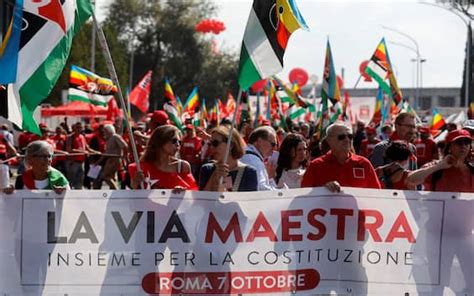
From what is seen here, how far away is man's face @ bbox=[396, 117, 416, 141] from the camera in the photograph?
9.81 metres

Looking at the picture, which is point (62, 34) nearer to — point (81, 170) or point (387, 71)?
point (81, 170)

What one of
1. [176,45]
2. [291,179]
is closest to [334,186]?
[291,179]

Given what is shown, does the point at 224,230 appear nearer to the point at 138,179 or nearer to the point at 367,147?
the point at 138,179

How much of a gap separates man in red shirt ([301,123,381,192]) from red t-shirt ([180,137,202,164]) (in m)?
10.3

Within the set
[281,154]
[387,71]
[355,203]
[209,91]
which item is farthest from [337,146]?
[209,91]

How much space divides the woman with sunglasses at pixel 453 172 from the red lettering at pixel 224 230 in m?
1.54

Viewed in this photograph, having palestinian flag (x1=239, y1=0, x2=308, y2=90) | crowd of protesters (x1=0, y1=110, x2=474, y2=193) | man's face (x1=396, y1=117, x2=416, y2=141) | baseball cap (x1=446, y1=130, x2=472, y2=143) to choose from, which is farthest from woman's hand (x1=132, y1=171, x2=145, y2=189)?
man's face (x1=396, y1=117, x2=416, y2=141)

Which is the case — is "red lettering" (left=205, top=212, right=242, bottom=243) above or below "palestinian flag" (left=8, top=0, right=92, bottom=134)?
below

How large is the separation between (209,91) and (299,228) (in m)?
73.1

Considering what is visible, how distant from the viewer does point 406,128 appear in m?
9.81

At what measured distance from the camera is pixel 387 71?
72.1 ft

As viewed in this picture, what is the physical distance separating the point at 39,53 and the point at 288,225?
81.3 inches

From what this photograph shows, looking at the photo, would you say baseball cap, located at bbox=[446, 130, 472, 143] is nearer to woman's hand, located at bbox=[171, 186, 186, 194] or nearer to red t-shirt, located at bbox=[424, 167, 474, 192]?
red t-shirt, located at bbox=[424, 167, 474, 192]

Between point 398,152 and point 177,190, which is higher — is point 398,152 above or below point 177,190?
above
